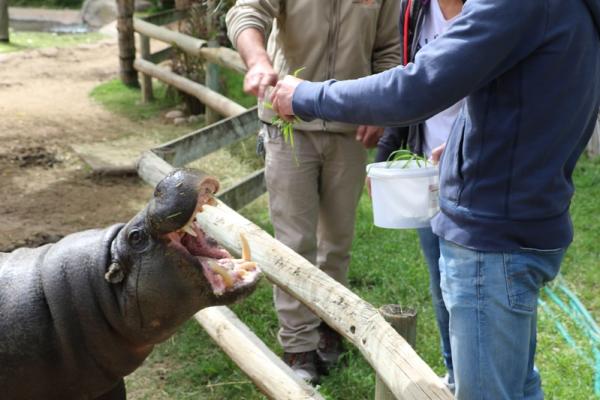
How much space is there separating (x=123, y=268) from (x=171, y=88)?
6.84 meters

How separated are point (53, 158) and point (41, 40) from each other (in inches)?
279

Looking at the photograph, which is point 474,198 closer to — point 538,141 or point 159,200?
point 538,141

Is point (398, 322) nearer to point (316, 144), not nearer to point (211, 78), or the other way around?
point (316, 144)

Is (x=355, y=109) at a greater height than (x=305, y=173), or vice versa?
(x=355, y=109)

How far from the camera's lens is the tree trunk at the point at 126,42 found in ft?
30.7

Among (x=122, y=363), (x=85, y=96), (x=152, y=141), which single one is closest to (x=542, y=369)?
(x=122, y=363)

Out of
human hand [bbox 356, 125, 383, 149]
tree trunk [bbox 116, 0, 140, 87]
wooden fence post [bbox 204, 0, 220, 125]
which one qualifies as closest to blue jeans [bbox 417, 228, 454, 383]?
human hand [bbox 356, 125, 383, 149]

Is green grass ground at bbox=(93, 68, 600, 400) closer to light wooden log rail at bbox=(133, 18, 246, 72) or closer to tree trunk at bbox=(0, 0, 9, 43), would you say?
light wooden log rail at bbox=(133, 18, 246, 72)

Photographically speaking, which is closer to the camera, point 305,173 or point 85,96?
point 305,173

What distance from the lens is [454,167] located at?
2100 mm

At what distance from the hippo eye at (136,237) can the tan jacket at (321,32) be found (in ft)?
3.47

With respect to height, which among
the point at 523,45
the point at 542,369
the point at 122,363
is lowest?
the point at 542,369

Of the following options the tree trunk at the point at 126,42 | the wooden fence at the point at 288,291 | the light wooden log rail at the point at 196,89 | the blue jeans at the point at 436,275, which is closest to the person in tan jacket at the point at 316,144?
the wooden fence at the point at 288,291

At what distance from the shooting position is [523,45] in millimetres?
1852
